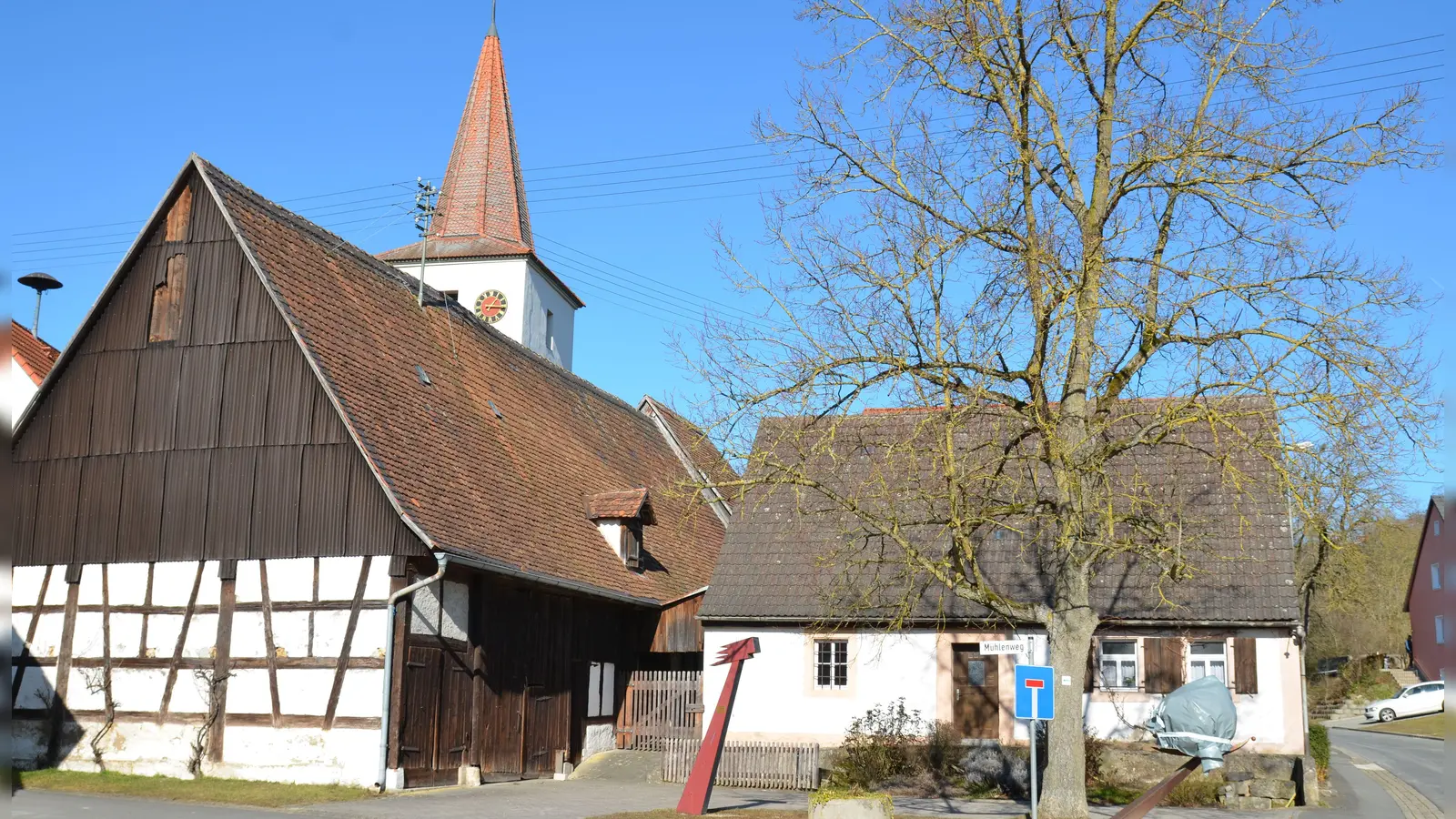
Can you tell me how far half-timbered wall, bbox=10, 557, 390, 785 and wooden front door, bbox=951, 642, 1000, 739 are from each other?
10.3 metres

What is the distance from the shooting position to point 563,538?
84.1ft

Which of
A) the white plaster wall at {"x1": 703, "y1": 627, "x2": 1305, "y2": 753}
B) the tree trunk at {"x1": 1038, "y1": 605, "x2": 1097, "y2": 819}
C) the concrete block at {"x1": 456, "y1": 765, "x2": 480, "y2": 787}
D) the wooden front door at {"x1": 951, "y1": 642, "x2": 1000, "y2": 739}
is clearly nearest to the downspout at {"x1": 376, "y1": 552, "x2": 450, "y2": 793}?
the concrete block at {"x1": 456, "y1": 765, "x2": 480, "y2": 787}

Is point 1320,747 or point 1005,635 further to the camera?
point 1320,747

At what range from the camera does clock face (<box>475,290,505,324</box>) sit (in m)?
42.7

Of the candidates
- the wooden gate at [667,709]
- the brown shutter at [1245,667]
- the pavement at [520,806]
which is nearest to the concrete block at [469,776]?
the pavement at [520,806]

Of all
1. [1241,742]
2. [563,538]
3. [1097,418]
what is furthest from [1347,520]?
[563,538]

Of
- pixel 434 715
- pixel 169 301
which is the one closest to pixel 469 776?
pixel 434 715

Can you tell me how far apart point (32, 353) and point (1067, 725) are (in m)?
26.9

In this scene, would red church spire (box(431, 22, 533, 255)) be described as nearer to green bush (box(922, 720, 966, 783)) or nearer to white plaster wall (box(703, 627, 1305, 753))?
white plaster wall (box(703, 627, 1305, 753))

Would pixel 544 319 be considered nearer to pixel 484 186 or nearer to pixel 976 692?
pixel 484 186

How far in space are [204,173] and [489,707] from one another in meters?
10.2

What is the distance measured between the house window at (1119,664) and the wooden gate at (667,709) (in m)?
7.44

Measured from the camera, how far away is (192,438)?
2156 centimetres

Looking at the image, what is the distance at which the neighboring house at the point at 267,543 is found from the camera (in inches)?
775
